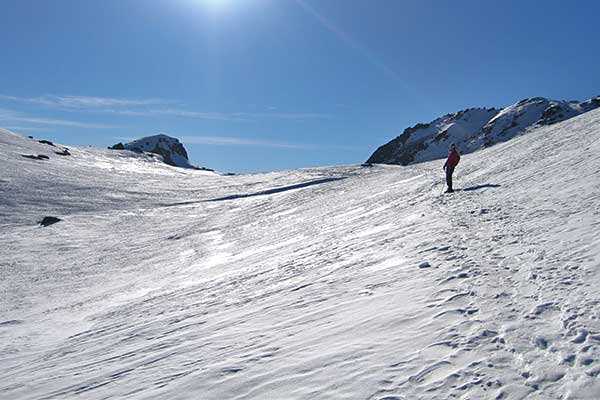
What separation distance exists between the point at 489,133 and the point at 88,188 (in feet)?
478

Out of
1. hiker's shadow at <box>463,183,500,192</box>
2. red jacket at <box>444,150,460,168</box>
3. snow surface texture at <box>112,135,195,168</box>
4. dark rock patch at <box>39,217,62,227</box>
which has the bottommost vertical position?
hiker's shadow at <box>463,183,500,192</box>

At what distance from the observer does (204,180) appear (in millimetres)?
52969

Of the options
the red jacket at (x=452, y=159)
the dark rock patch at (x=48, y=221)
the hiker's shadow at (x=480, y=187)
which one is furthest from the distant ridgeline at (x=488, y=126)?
the dark rock patch at (x=48, y=221)

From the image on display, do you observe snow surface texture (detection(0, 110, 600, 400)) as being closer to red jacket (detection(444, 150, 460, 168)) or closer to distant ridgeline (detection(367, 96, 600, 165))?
red jacket (detection(444, 150, 460, 168))

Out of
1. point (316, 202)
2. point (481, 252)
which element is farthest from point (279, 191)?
point (481, 252)

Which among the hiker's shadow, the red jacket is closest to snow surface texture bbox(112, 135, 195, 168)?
the red jacket

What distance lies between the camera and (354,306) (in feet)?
21.8

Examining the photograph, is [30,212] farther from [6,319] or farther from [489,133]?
[489,133]

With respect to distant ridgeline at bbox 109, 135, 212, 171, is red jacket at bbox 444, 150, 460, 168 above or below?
below

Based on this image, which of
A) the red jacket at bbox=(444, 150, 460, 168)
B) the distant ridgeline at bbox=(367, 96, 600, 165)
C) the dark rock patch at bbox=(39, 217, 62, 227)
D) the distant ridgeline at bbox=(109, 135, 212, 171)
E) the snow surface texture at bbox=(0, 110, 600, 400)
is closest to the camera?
the snow surface texture at bbox=(0, 110, 600, 400)

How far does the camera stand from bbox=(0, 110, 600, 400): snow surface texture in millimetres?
4340

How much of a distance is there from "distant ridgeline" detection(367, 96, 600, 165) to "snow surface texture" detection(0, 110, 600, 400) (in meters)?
140

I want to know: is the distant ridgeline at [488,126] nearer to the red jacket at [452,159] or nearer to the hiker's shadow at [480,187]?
the red jacket at [452,159]

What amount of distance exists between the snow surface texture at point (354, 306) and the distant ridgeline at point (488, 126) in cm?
13989
